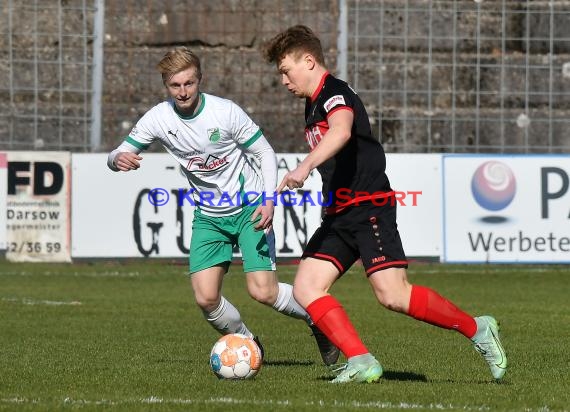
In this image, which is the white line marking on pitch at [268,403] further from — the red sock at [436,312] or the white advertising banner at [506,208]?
the white advertising banner at [506,208]

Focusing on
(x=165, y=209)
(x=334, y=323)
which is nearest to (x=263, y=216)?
(x=334, y=323)

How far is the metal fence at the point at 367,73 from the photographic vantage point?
20375 millimetres

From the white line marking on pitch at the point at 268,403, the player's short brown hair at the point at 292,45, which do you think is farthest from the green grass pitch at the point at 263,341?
the player's short brown hair at the point at 292,45

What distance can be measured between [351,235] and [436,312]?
1.95 feet

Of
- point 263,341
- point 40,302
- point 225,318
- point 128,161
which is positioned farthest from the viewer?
point 40,302

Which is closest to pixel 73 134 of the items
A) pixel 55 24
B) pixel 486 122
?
pixel 55 24

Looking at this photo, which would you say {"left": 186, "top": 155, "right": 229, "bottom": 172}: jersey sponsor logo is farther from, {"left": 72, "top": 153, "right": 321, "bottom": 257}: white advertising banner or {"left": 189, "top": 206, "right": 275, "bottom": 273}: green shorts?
{"left": 72, "top": 153, "right": 321, "bottom": 257}: white advertising banner

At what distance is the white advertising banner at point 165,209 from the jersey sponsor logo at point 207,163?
951 centimetres

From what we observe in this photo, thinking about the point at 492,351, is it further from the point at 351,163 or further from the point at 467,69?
the point at 467,69

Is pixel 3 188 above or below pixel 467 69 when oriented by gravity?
below

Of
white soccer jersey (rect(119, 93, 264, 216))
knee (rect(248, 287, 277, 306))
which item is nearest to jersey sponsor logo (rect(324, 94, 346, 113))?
white soccer jersey (rect(119, 93, 264, 216))

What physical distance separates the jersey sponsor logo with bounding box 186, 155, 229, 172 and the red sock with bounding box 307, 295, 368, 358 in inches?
58.5

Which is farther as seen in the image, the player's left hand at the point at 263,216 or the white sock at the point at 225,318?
the white sock at the point at 225,318

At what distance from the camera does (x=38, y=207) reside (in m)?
18.1
